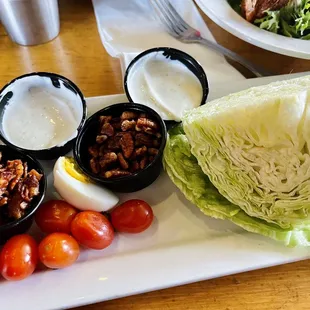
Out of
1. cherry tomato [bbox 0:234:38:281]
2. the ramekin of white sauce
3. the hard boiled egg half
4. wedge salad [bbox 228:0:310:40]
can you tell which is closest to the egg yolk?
the hard boiled egg half

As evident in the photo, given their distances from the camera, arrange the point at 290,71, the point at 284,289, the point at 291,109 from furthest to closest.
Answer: the point at 290,71
the point at 284,289
the point at 291,109

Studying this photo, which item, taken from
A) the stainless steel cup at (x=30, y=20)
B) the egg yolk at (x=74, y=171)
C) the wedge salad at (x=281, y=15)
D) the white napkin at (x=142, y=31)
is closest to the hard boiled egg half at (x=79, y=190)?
the egg yolk at (x=74, y=171)

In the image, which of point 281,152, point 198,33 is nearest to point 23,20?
point 198,33

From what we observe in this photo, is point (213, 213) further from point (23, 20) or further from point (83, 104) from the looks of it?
point (23, 20)

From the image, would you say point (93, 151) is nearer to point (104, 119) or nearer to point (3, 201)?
point (104, 119)

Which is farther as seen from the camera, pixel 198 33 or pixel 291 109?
pixel 198 33

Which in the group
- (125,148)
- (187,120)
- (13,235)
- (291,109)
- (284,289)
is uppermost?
(291,109)

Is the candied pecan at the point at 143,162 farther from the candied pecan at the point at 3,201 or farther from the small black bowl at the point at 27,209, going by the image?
the candied pecan at the point at 3,201
